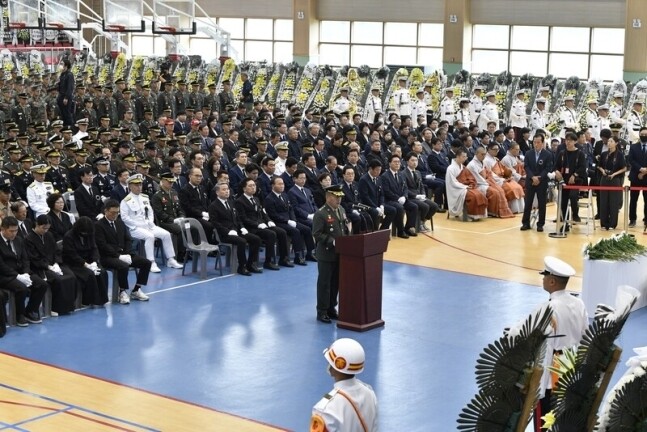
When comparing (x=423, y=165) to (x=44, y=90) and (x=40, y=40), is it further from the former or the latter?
(x=40, y=40)

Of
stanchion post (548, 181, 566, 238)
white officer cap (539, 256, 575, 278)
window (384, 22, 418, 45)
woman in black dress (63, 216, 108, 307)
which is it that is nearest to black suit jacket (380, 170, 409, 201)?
stanchion post (548, 181, 566, 238)

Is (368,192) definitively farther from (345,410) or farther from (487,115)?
(345,410)

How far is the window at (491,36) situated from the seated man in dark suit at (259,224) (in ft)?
68.7

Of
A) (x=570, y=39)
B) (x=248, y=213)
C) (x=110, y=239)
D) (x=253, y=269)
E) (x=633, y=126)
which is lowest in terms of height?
(x=253, y=269)

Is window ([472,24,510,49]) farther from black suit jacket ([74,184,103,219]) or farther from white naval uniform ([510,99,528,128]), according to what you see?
black suit jacket ([74,184,103,219])

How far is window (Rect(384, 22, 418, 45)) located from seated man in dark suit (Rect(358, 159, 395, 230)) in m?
20.2

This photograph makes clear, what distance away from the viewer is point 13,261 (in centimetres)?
1305

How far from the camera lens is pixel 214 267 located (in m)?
16.6

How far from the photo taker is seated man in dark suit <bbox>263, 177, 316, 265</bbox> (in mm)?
16844

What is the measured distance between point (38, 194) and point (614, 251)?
8.37 meters

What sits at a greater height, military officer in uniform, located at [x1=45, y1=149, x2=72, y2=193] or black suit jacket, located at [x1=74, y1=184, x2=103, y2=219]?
military officer in uniform, located at [x1=45, y1=149, x2=72, y2=193]

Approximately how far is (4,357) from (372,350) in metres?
4.12

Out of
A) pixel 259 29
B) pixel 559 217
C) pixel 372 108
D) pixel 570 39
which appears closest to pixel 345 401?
pixel 559 217

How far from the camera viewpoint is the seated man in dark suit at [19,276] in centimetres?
1295
